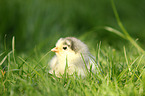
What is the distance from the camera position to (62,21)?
18.8ft

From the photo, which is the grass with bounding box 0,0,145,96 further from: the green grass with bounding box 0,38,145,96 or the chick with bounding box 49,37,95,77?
the chick with bounding box 49,37,95,77

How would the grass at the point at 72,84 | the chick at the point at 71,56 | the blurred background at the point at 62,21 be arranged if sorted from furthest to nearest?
1. the blurred background at the point at 62,21
2. the chick at the point at 71,56
3. the grass at the point at 72,84

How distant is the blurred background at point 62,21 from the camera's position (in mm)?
5152

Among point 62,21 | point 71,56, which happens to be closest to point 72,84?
point 71,56

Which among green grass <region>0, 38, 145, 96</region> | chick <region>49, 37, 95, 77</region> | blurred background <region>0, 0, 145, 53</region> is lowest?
green grass <region>0, 38, 145, 96</region>

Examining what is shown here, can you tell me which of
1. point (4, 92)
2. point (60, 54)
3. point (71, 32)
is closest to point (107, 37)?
point (71, 32)

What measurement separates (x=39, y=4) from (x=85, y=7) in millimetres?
1212

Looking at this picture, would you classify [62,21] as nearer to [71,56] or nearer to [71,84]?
[71,56]

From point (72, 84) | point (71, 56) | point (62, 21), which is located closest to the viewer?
point (72, 84)

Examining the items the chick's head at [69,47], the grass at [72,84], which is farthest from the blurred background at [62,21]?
the grass at [72,84]

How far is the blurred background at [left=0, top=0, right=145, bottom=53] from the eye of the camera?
5152mm

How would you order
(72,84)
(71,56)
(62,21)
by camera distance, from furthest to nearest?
(62,21) → (71,56) → (72,84)

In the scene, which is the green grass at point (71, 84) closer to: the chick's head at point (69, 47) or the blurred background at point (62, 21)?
the chick's head at point (69, 47)

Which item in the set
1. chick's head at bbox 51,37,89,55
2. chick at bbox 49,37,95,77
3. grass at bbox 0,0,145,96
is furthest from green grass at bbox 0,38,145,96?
chick's head at bbox 51,37,89,55
